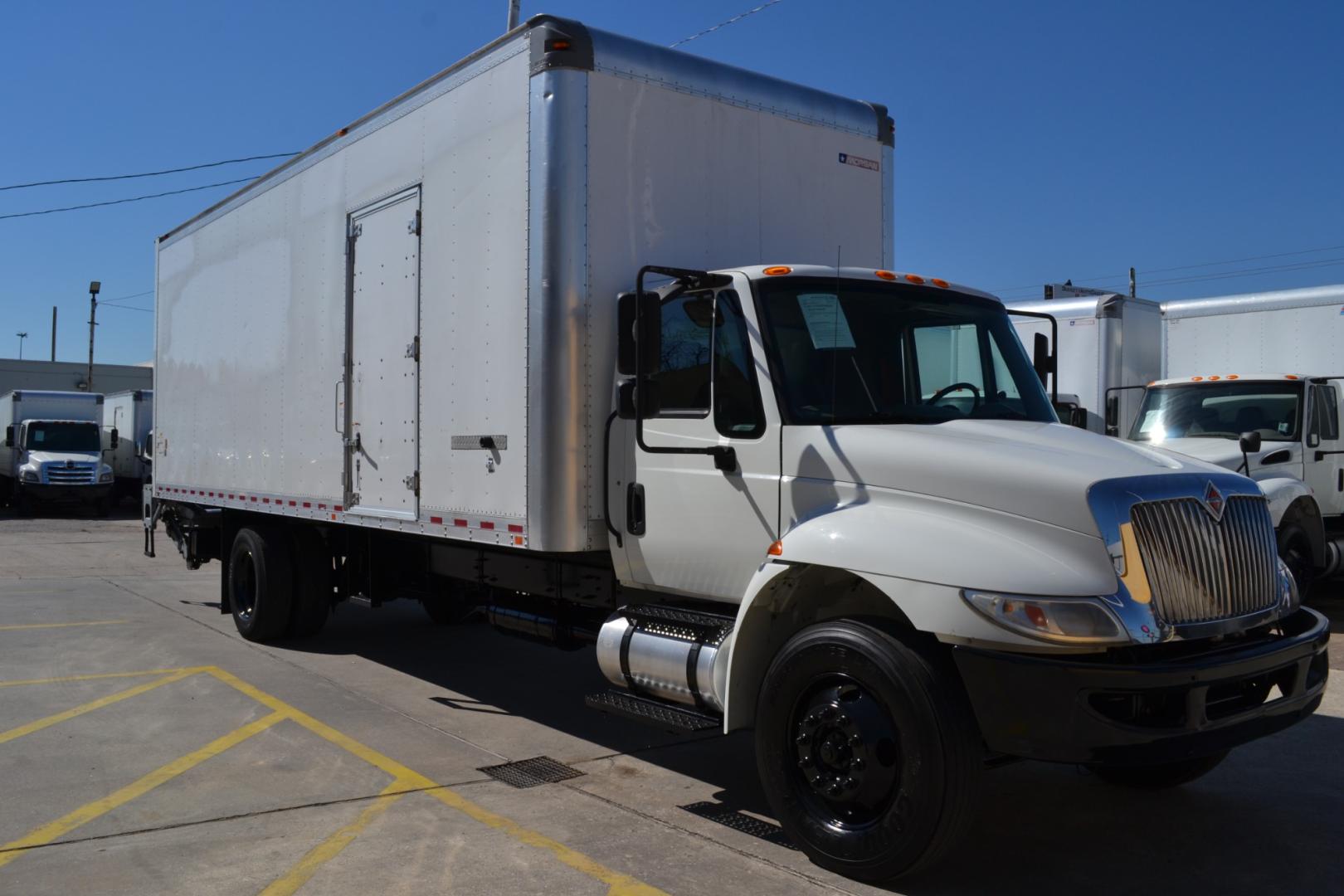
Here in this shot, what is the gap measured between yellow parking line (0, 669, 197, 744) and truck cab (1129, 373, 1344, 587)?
9297 mm

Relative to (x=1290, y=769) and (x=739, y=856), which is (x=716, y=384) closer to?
(x=739, y=856)

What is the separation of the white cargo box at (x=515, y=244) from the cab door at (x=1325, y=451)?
685cm

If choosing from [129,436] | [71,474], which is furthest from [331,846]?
[129,436]

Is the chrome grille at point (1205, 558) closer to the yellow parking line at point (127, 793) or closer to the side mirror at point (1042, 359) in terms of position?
the side mirror at point (1042, 359)

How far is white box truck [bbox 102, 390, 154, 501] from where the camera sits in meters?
31.9

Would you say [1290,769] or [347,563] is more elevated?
[347,563]

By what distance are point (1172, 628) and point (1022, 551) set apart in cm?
63

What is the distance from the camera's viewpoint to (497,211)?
649 cm

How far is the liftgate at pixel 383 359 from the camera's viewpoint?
7426 mm

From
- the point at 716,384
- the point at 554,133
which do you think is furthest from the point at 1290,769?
the point at 554,133

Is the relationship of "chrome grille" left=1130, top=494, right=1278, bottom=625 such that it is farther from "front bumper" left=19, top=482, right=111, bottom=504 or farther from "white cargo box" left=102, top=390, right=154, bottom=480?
"white cargo box" left=102, top=390, right=154, bottom=480

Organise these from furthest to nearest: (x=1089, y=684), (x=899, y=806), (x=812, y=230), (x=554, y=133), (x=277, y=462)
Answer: (x=277, y=462)
(x=812, y=230)
(x=554, y=133)
(x=899, y=806)
(x=1089, y=684)

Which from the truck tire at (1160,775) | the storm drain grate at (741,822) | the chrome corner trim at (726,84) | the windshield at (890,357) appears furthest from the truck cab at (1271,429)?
the storm drain grate at (741,822)

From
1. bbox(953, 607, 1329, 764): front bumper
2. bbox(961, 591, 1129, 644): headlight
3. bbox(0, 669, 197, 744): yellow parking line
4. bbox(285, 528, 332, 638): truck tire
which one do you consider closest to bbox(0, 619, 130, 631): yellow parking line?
bbox(285, 528, 332, 638): truck tire
